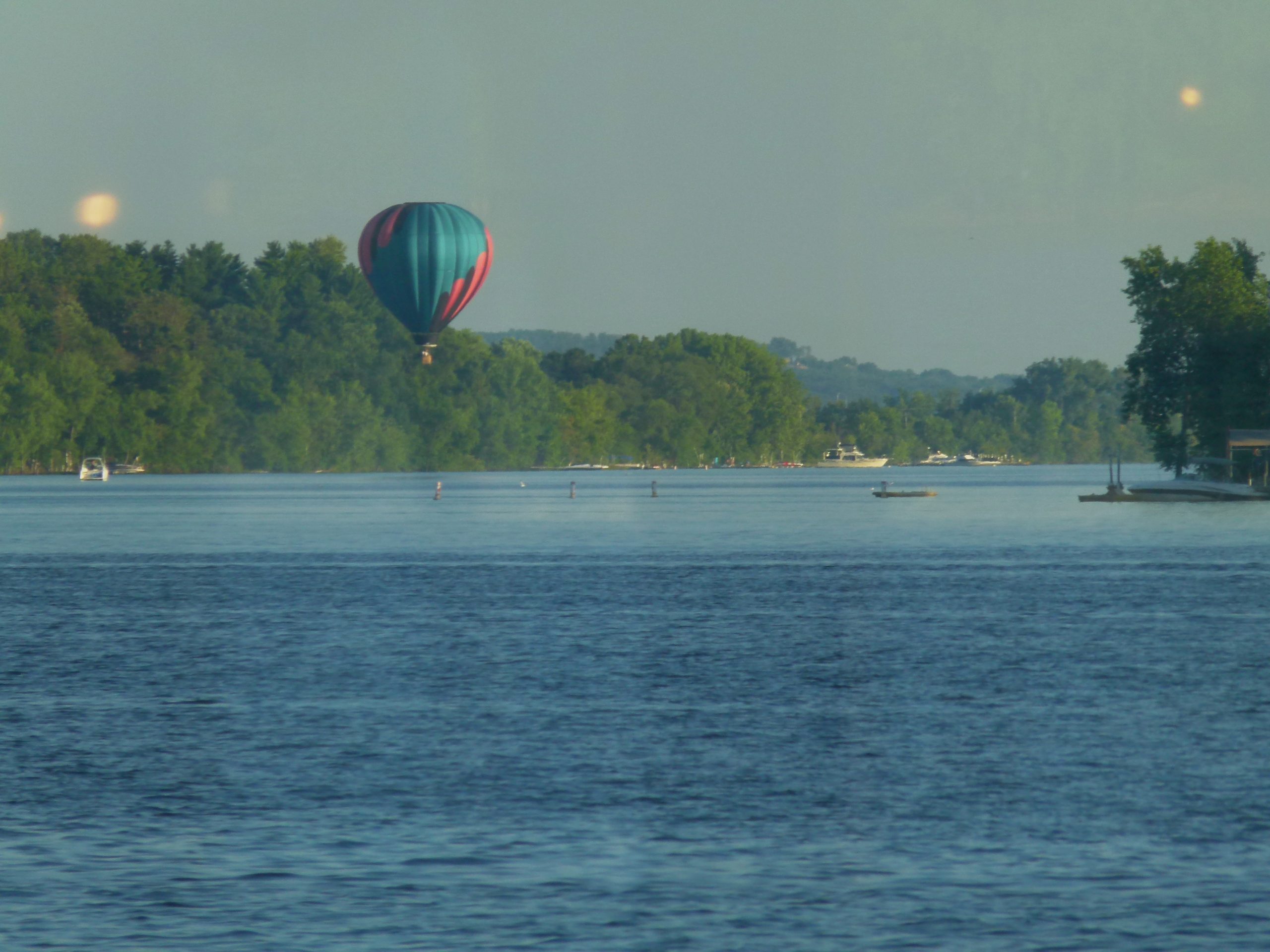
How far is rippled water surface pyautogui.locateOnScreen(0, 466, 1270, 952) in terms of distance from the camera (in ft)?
46.2

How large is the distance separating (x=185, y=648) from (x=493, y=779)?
55.2 ft

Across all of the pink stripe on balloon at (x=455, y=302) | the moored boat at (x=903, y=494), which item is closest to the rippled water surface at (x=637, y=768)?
the moored boat at (x=903, y=494)

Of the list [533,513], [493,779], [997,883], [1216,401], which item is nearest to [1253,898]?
[997,883]

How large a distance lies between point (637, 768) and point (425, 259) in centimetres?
13502

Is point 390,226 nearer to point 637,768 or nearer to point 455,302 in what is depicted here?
point 455,302

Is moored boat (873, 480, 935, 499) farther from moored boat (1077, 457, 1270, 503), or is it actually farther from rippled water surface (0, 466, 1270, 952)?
rippled water surface (0, 466, 1270, 952)

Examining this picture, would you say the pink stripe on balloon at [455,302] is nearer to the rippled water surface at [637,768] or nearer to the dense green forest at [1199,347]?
the dense green forest at [1199,347]

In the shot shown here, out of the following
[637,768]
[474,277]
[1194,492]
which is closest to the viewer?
[637,768]

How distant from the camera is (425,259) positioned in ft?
502

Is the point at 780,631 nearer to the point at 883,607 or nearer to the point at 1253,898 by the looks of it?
the point at 883,607

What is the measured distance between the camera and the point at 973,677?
29.3 metres

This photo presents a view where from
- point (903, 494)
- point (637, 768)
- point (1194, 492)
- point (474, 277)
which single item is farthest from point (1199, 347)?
point (637, 768)

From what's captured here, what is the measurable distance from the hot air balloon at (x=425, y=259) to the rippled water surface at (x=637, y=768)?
101876mm

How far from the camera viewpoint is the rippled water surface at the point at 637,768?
46.2ft
